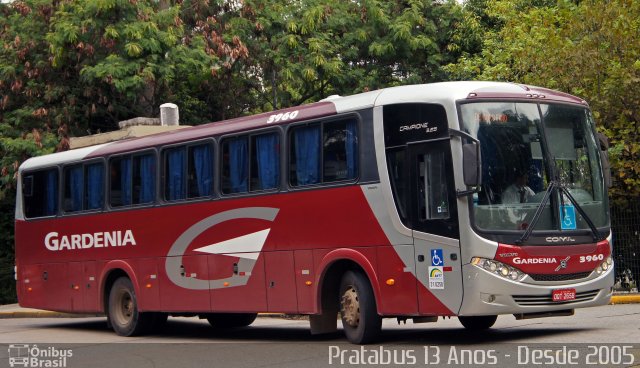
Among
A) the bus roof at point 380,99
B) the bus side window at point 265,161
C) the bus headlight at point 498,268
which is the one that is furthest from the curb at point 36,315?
the bus headlight at point 498,268

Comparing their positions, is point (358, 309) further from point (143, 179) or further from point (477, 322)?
point (143, 179)

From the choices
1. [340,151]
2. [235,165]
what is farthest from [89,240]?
[340,151]

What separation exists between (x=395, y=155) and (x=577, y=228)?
8.26 ft

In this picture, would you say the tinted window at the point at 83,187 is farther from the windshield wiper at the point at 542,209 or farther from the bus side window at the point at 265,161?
the windshield wiper at the point at 542,209

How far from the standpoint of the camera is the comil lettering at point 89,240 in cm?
2038

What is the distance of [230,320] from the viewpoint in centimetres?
2109

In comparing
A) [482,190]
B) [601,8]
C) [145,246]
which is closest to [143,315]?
[145,246]

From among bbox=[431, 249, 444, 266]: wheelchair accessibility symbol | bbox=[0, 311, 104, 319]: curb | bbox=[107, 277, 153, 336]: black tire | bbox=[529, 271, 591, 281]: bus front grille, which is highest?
bbox=[431, 249, 444, 266]: wheelchair accessibility symbol

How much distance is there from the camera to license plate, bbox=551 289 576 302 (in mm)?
14070

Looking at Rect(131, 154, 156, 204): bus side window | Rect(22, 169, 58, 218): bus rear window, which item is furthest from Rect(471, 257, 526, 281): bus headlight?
Rect(22, 169, 58, 218): bus rear window

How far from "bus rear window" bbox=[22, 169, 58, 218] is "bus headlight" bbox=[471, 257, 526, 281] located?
36.3 feet

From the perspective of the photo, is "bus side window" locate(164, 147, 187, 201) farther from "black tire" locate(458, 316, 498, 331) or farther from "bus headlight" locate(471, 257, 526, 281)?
"bus headlight" locate(471, 257, 526, 281)

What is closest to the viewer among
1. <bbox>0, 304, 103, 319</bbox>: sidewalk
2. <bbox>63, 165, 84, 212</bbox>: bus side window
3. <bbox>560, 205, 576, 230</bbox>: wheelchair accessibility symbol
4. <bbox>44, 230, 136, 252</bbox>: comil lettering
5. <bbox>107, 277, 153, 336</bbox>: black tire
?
<bbox>560, 205, 576, 230</bbox>: wheelchair accessibility symbol

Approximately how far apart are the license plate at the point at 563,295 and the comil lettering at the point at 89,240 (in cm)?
865
